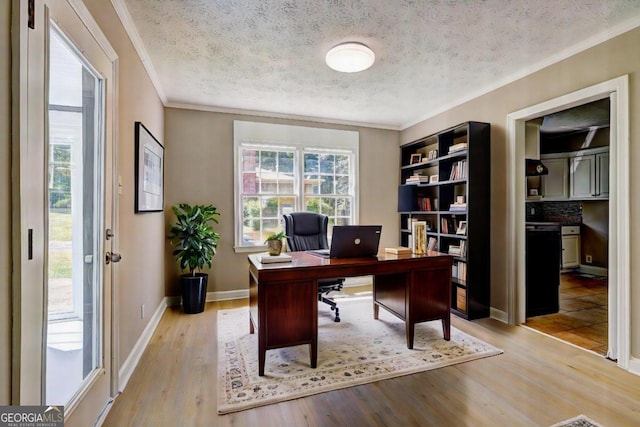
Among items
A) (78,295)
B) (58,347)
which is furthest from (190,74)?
(58,347)

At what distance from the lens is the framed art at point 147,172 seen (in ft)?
8.02

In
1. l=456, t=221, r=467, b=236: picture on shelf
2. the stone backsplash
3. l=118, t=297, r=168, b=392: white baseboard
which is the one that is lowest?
l=118, t=297, r=168, b=392: white baseboard

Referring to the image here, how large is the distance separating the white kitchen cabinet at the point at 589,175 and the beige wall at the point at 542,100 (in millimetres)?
3345

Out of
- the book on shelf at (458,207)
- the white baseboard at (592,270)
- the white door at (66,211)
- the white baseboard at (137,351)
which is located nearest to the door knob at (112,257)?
the white door at (66,211)

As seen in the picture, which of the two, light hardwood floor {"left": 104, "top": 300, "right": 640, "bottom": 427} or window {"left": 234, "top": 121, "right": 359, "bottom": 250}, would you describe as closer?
light hardwood floor {"left": 104, "top": 300, "right": 640, "bottom": 427}

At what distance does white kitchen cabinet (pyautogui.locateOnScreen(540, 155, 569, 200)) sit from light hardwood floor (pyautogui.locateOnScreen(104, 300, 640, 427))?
4327 millimetres

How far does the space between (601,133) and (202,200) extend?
6703 mm

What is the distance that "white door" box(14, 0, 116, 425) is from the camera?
1.06 meters

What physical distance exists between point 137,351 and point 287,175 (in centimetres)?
278

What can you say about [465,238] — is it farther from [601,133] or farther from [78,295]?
[601,133]

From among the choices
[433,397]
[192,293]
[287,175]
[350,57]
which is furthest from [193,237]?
[433,397]

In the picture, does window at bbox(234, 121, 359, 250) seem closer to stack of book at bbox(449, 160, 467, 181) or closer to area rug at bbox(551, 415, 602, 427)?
stack of book at bbox(449, 160, 467, 181)

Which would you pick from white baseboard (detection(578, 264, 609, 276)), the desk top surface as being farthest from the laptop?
white baseboard (detection(578, 264, 609, 276))

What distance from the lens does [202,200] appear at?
399 centimetres
